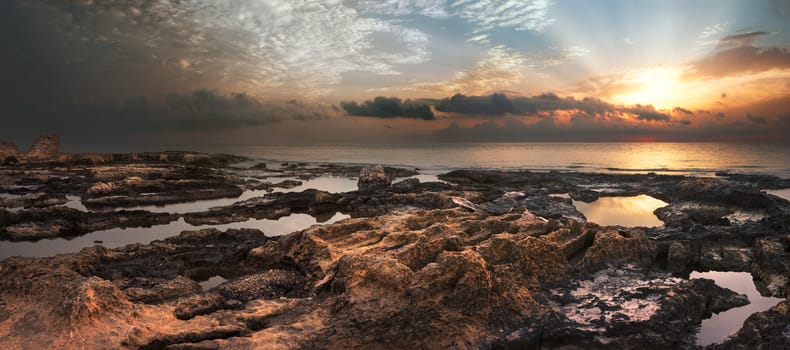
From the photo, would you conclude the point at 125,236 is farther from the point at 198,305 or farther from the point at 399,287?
the point at 399,287

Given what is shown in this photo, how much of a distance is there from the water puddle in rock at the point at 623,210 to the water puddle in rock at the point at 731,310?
330 inches

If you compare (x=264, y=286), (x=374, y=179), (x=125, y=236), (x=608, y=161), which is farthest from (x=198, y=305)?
(x=608, y=161)

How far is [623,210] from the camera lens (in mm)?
24172

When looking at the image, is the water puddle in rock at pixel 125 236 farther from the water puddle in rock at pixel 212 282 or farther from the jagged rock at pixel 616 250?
the jagged rock at pixel 616 250

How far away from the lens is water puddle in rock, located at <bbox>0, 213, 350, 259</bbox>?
14008 millimetres

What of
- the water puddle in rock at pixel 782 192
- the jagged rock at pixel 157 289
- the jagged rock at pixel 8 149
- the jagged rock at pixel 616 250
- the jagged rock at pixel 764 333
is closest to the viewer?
the jagged rock at pixel 764 333

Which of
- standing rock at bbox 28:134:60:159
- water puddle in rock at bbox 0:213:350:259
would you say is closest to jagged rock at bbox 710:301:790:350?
water puddle in rock at bbox 0:213:350:259

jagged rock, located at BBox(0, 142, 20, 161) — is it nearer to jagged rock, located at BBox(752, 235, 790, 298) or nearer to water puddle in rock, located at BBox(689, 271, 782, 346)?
water puddle in rock, located at BBox(689, 271, 782, 346)

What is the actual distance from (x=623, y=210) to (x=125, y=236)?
26.0 metres

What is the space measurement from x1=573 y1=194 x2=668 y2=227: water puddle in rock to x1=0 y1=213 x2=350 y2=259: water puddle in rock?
48.1 ft

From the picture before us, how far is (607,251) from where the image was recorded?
35.5ft

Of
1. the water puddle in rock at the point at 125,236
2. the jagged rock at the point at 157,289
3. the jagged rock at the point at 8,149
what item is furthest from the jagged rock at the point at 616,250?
the jagged rock at the point at 8,149

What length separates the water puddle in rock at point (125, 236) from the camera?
1401 centimetres

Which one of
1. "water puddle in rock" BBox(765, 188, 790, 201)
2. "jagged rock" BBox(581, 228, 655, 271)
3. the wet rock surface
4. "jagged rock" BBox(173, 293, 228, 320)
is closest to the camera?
the wet rock surface
